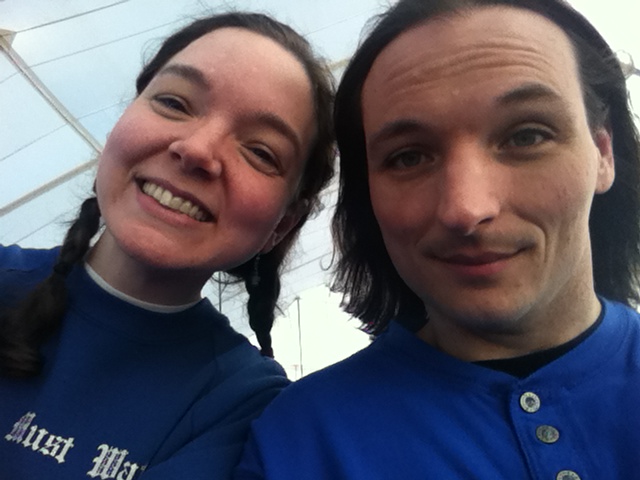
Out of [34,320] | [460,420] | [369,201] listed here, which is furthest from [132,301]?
[460,420]

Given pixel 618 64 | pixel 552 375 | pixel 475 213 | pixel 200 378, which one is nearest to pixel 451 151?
pixel 475 213

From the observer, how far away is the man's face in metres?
0.64

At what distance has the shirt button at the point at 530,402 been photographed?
2.05 ft

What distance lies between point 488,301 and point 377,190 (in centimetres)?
20

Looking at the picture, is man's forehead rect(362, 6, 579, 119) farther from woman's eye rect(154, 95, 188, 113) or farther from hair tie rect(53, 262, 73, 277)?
hair tie rect(53, 262, 73, 277)

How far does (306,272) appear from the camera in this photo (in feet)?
19.3

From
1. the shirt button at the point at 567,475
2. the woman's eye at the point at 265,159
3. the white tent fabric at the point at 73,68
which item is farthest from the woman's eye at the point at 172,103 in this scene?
the white tent fabric at the point at 73,68

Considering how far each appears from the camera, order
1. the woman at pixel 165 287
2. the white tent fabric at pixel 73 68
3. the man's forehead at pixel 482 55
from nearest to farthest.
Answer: the man's forehead at pixel 482 55
the woman at pixel 165 287
the white tent fabric at pixel 73 68

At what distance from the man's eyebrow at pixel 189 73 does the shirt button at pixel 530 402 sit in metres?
0.61

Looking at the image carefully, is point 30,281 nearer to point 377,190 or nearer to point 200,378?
point 200,378

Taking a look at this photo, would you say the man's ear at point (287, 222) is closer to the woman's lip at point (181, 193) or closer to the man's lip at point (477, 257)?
the woman's lip at point (181, 193)

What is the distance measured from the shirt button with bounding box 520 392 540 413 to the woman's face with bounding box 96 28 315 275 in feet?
1.48

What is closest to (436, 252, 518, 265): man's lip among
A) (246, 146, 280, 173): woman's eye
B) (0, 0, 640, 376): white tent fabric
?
(246, 146, 280, 173): woman's eye

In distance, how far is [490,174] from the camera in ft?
2.12
